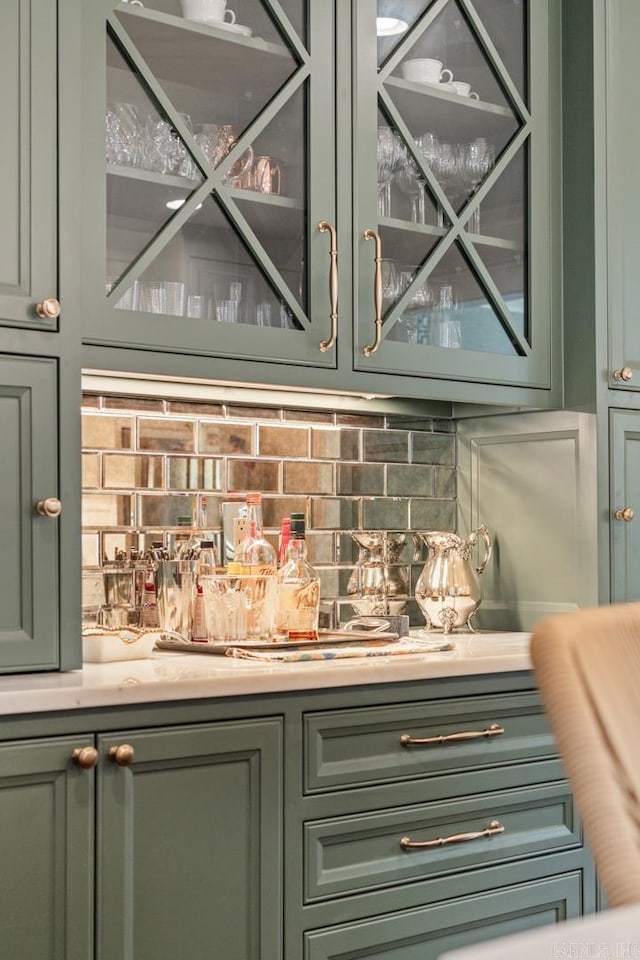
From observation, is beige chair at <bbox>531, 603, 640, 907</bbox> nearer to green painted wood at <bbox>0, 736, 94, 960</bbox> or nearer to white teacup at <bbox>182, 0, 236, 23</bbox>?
green painted wood at <bbox>0, 736, 94, 960</bbox>

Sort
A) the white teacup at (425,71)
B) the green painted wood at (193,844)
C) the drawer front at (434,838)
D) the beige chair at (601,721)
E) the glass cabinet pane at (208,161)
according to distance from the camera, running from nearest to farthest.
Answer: the beige chair at (601,721)
the green painted wood at (193,844)
the drawer front at (434,838)
the glass cabinet pane at (208,161)
the white teacup at (425,71)

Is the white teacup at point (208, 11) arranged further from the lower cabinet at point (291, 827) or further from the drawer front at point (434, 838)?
the drawer front at point (434, 838)

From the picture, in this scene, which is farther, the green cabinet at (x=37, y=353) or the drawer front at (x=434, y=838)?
the drawer front at (x=434, y=838)

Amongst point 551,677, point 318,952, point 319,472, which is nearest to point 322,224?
point 319,472

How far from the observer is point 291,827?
2.10 m

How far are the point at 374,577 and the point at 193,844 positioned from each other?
1.17 metres

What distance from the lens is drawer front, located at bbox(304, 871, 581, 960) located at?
2148mm

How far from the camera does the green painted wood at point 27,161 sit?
2.04m

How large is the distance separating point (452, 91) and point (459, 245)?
37cm

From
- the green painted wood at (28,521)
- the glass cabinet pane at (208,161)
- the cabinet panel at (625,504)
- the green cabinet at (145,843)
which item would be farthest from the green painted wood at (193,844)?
the cabinet panel at (625,504)

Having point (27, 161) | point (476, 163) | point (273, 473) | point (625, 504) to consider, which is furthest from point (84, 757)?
point (476, 163)

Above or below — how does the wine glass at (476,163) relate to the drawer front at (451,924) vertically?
above

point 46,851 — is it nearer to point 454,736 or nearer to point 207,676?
point 207,676

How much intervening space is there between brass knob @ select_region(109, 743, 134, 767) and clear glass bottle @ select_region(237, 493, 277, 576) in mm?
724
